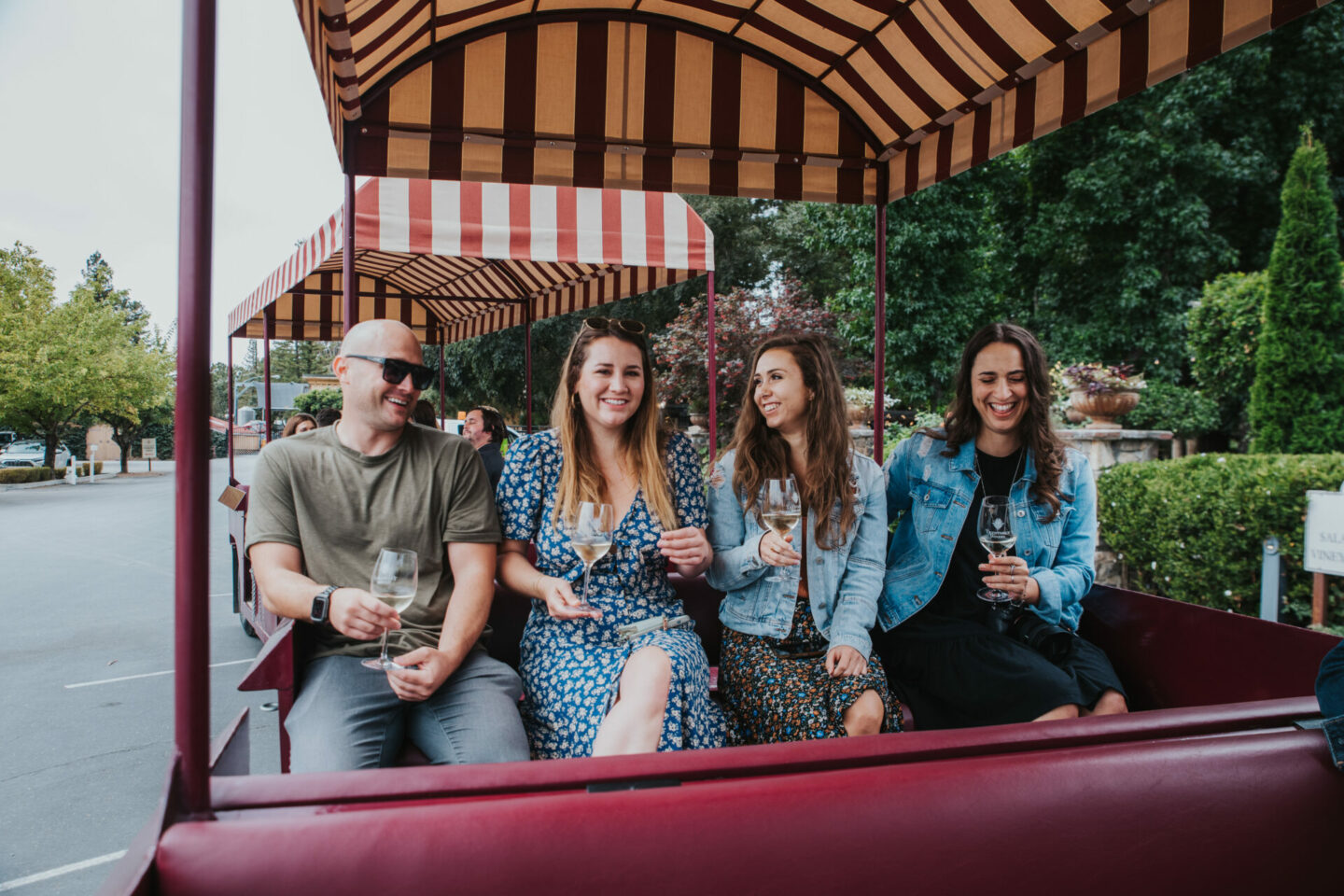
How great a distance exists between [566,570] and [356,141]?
1.89 metres

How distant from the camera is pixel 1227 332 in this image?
12.3 meters

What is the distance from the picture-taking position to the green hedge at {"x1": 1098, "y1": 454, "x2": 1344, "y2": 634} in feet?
17.1

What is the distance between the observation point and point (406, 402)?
7.68ft

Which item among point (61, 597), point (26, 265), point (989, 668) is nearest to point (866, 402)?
point (989, 668)

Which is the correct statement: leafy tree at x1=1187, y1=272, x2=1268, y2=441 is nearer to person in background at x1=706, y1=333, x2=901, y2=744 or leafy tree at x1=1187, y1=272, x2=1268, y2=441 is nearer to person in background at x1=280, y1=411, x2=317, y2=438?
person in background at x1=706, y1=333, x2=901, y2=744

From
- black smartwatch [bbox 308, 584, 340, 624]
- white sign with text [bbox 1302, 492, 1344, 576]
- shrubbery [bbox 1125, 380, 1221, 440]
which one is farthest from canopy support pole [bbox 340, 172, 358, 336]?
shrubbery [bbox 1125, 380, 1221, 440]

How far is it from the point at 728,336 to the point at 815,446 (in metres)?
12.4

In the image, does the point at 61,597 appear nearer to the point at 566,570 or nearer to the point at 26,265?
the point at 566,570

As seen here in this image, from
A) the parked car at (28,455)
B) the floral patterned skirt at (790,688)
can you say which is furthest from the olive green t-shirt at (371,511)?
the parked car at (28,455)

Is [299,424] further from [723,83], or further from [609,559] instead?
[609,559]

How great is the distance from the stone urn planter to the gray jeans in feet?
24.4

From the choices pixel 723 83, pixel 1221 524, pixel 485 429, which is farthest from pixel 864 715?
pixel 485 429

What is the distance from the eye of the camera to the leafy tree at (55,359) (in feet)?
84.0

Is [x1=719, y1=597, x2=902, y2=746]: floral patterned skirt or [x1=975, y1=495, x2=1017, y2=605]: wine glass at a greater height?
[x1=975, y1=495, x2=1017, y2=605]: wine glass
